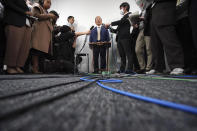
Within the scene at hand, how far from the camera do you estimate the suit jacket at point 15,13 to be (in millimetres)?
954

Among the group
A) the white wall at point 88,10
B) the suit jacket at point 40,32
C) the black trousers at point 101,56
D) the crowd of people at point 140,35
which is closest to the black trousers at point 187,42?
the crowd of people at point 140,35

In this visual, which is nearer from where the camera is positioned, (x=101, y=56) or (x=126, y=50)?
(x=126, y=50)

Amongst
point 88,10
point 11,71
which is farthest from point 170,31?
point 88,10

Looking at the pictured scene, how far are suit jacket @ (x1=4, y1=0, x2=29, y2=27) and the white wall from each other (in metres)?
1.85

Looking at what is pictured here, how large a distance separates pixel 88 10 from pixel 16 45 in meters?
2.72

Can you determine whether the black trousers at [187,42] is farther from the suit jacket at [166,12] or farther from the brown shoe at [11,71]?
the brown shoe at [11,71]

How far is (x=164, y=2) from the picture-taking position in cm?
81

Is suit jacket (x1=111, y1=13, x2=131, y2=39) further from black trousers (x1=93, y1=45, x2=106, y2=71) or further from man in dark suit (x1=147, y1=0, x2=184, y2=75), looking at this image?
man in dark suit (x1=147, y1=0, x2=184, y2=75)

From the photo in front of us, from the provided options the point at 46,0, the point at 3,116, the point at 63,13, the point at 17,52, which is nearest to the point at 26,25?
the point at 17,52

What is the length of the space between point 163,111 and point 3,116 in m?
0.18

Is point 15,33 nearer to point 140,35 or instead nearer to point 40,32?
point 40,32

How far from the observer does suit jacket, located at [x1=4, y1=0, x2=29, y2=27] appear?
954 mm

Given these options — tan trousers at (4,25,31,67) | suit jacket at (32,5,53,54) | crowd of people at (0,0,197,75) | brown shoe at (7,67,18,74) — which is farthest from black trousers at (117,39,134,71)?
brown shoe at (7,67,18,74)

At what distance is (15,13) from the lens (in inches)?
39.5
